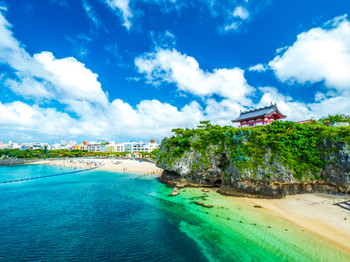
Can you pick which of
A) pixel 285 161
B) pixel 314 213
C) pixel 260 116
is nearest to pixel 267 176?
pixel 285 161

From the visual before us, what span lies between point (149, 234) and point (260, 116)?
31.9 meters

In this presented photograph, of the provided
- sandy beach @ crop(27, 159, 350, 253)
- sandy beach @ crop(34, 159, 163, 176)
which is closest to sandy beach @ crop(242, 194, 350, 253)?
sandy beach @ crop(27, 159, 350, 253)

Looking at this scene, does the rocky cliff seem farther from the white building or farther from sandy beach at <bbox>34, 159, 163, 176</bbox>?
the white building

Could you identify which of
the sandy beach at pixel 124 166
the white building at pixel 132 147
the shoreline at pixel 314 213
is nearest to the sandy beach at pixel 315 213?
the shoreline at pixel 314 213

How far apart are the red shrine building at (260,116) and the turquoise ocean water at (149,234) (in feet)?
67.1

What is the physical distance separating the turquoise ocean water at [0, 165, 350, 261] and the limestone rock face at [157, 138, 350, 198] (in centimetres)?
405

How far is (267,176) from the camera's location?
2342 centimetres

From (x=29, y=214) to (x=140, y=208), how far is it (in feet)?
45.1

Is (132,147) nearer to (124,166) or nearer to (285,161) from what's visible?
(124,166)

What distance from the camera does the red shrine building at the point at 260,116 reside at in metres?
34.6

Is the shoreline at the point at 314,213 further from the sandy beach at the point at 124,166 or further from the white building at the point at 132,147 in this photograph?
the white building at the point at 132,147

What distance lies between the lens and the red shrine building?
114 ft

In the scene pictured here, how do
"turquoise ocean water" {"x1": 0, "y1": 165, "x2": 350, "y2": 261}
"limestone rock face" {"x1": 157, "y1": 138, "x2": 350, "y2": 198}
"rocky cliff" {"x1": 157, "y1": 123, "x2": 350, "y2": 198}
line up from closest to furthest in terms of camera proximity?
"turquoise ocean water" {"x1": 0, "y1": 165, "x2": 350, "y2": 261} < "limestone rock face" {"x1": 157, "y1": 138, "x2": 350, "y2": 198} < "rocky cliff" {"x1": 157, "y1": 123, "x2": 350, "y2": 198}

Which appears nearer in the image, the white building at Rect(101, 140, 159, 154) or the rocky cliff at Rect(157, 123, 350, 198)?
the rocky cliff at Rect(157, 123, 350, 198)
